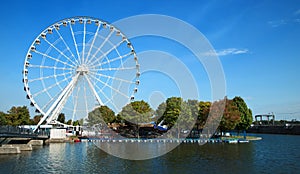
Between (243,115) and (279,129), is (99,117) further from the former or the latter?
(279,129)

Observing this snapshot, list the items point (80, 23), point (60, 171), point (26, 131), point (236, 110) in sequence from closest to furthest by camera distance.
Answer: point (60, 171) → point (26, 131) → point (80, 23) → point (236, 110)

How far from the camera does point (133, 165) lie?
90.3 ft

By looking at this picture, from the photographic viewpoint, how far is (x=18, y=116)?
83188mm

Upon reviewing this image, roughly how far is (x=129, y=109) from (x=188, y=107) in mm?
15620

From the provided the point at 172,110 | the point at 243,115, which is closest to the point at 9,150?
the point at 172,110

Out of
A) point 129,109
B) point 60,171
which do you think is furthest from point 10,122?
point 60,171

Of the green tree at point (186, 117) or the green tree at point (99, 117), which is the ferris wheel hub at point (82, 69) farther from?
the green tree at point (186, 117)

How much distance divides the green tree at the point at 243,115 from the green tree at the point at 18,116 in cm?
5930

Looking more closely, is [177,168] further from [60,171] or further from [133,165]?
[60,171]

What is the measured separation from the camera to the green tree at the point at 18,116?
81.4 metres

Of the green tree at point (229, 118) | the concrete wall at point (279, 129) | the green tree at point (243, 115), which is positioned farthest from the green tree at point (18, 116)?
the concrete wall at point (279, 129)

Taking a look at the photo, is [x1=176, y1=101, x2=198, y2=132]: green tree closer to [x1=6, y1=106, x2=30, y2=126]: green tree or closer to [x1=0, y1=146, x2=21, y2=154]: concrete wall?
[x1=0, y1=146, x2=21, y2=154]: concrete wall

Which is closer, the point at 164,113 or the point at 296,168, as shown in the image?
the point at 296,168

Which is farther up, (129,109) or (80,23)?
(80,23)
